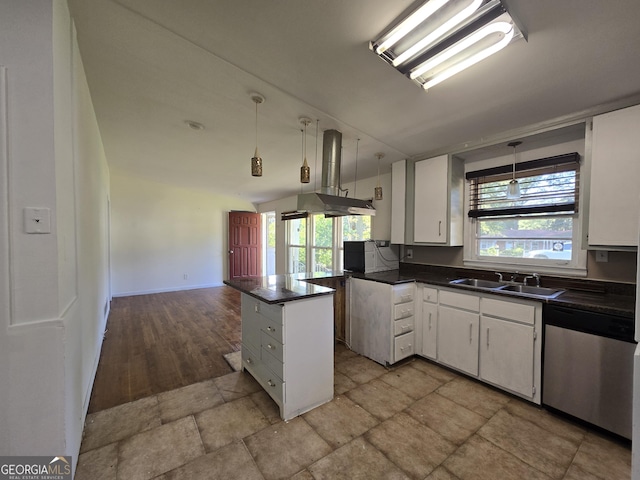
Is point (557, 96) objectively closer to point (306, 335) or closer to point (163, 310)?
point (306, 335)

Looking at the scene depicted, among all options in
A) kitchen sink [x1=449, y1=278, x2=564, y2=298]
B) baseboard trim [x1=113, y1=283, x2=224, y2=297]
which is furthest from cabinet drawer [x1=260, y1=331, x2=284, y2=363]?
baseboard trim [x1=113, y1=283, x2=224, y2=297]

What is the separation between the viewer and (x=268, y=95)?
7.05 ft

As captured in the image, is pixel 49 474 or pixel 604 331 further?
pixel 604 331


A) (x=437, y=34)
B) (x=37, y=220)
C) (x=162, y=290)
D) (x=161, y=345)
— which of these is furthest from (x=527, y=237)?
(x=162, y=290)

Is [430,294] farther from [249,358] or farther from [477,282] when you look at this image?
[249,358]

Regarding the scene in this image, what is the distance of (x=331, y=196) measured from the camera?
256cm

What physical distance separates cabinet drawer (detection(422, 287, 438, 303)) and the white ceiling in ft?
5.10

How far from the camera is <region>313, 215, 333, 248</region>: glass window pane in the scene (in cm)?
496

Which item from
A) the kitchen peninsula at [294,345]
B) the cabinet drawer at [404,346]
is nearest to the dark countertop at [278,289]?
the kitchen peninsula at [294,345]

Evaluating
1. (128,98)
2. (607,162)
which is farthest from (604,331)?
(128,98)

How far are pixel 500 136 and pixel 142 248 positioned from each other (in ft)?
21.6

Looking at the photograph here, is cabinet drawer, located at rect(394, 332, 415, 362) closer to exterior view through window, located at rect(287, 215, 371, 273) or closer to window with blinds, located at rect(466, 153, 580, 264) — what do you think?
window with blinds, located at rect(466, 153, 580, 264)

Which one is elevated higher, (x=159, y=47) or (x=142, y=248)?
(x=159, y=47)

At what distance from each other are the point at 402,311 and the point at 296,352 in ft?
4.21
